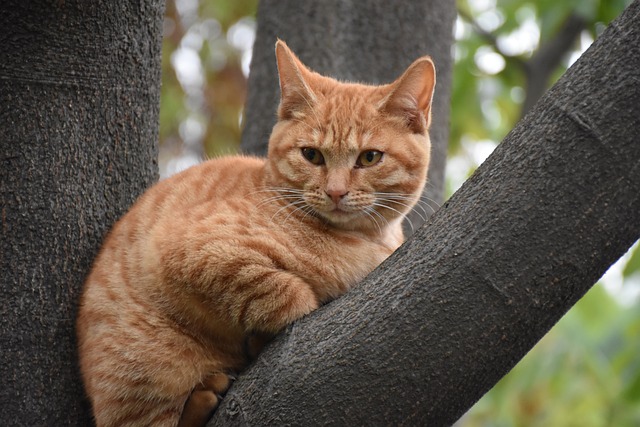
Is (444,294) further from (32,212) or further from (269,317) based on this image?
(32,212)

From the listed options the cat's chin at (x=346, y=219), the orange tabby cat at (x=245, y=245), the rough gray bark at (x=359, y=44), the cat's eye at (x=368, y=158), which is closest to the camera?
the orange tabby cat at (x=245, y=245)

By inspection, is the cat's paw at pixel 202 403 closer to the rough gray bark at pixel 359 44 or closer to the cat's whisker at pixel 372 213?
the cat's whisker at pixel 372 213

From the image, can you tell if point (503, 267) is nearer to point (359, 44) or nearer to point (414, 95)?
point (414, 95)

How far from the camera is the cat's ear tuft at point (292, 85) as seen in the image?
2971mm

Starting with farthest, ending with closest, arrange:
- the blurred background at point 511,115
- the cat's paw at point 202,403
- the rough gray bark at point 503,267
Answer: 1. the blurred background at point 511,115
2. the cat's paw at point 202,403
3. the rough gray bark at point 503,267

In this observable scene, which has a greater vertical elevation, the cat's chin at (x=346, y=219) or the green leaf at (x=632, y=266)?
the green leaf at (x=632, y=266)

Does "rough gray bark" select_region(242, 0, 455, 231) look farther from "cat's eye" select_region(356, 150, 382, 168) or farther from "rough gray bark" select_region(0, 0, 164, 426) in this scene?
"rough gray bark" select_region(0, 0, 164, 426)

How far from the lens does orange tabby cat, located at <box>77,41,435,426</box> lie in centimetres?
254

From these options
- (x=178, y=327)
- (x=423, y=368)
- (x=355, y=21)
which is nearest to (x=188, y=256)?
(x=178, y=327)

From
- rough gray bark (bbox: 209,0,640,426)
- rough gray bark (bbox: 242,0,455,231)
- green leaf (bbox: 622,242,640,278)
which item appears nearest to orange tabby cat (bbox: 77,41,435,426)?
rough gray bark (bbox: 209,0,640,426)

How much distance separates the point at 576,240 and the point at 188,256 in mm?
1299

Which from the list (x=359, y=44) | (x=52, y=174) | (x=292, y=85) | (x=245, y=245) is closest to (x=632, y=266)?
(x=359, y=44)

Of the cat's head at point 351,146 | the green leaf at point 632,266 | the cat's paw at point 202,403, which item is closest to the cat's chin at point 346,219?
the cat's head at point 351,146

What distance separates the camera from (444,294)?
196cm
